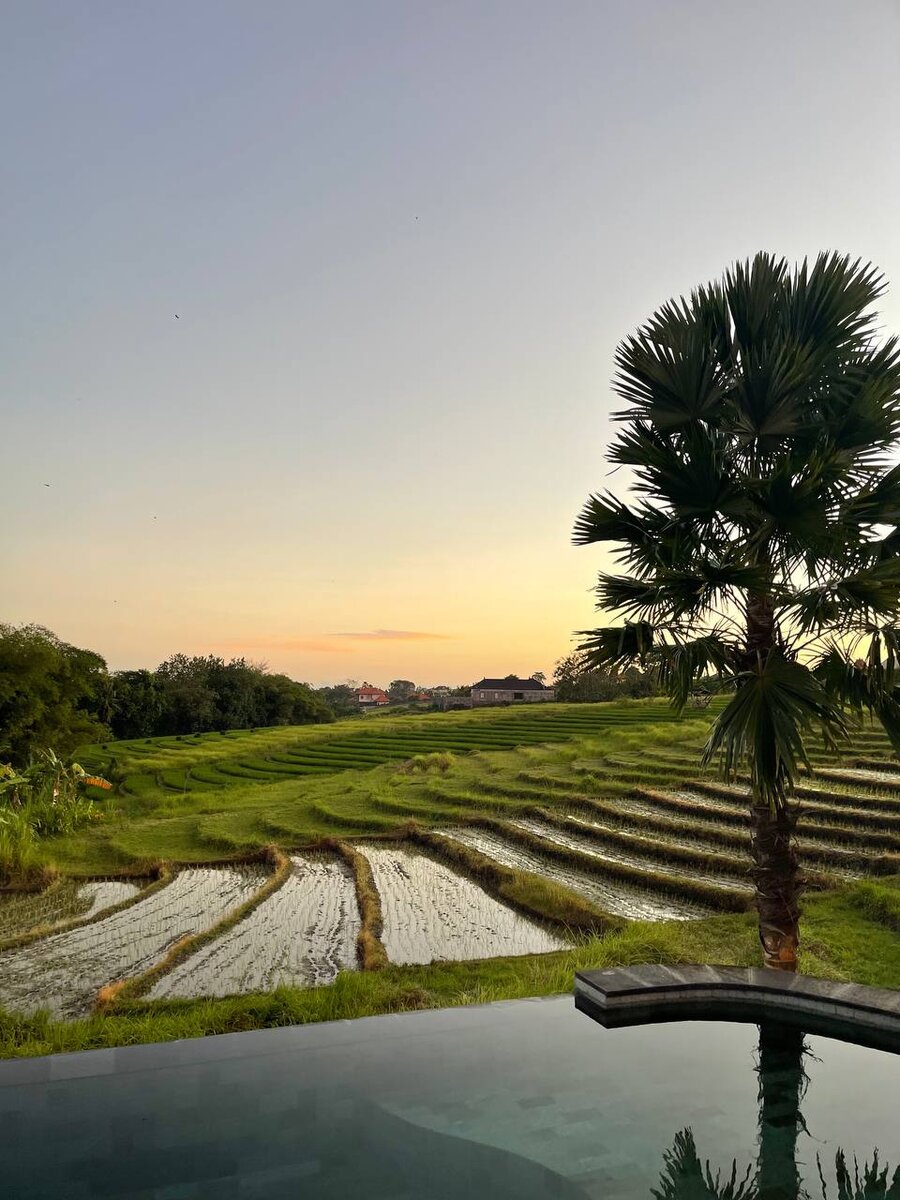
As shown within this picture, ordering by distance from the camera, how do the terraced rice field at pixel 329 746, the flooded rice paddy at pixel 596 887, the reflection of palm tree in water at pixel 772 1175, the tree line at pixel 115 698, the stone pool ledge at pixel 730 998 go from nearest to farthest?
the reflection of palm tree in water at pixel 772 1175 → the stone pool ledge at pixel 730 998 → the flooded rice paddy at pixel 596 887 → the tree line at pixel 115 698 → the terraced rice field at pixel 329 746

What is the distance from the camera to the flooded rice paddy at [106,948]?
655 cm

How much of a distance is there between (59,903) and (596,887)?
7303mm

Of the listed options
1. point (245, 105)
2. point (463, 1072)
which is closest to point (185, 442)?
point (245, 105)

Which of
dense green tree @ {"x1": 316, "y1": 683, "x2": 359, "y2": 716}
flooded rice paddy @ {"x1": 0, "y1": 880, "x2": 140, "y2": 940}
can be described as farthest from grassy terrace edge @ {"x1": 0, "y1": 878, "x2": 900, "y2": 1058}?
dense green tree @ {"x1": 316, "y1": 683, "x2": 359, "y2": 716}

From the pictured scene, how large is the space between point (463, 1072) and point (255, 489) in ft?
46.7

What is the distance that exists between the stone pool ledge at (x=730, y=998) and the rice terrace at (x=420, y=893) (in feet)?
3.59

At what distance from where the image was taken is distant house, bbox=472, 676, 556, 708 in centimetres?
8214

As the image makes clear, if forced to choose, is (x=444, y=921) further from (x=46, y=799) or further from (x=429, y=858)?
(x=46, y=799)

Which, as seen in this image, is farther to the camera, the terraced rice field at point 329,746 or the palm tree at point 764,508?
the terraced rice field at point 329,746

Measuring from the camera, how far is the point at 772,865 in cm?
501

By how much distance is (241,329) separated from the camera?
A: 38.2 ft

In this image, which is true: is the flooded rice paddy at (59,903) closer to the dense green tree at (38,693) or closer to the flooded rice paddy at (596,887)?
the flooded rice paddy at (596,887)

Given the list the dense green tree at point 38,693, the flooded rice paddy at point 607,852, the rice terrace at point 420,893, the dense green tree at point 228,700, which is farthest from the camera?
the dense green tree at point 228,700

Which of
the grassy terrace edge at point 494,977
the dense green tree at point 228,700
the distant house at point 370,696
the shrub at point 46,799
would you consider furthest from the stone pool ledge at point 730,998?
the distant house at point 370,696
